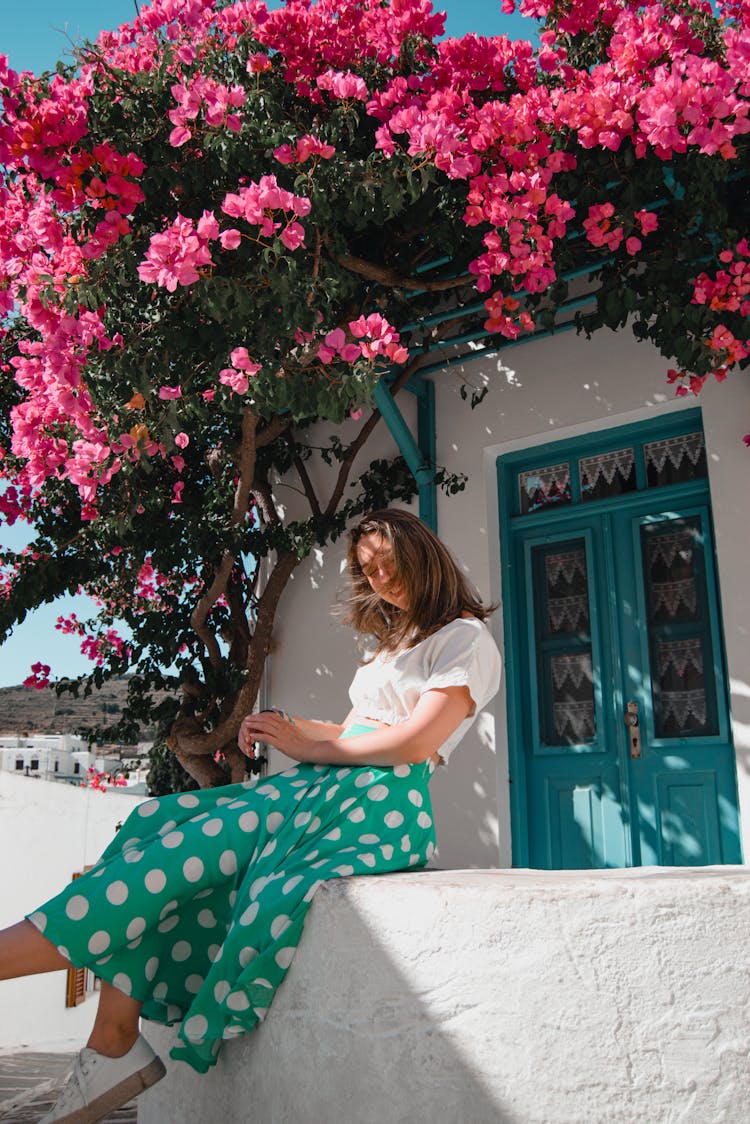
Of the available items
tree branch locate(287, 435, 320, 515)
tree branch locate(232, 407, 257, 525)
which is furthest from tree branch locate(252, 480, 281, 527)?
tree branch locate(232, 407, 257, 525)

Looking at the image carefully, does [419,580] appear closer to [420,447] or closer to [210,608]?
[420,447]

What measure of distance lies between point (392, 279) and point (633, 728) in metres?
2.09

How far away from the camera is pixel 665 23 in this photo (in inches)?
123

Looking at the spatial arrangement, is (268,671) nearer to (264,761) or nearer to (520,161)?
(264,761)

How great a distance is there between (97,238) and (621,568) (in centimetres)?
256

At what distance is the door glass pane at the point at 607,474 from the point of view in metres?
4.48

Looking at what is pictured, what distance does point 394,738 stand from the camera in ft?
6.68

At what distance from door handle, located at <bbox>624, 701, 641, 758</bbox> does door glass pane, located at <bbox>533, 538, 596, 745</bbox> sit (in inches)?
6.9

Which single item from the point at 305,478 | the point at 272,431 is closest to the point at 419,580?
the point at 272,431

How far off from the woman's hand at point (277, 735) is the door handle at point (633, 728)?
238cm

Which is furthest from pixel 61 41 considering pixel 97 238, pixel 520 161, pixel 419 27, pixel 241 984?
pixel 241 984

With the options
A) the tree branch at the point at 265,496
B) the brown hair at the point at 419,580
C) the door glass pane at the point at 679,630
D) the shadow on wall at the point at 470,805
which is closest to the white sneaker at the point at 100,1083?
the brown hair at the point at 419,580

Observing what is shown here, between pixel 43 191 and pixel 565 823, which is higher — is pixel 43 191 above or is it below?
above

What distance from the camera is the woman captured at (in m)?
1.76
